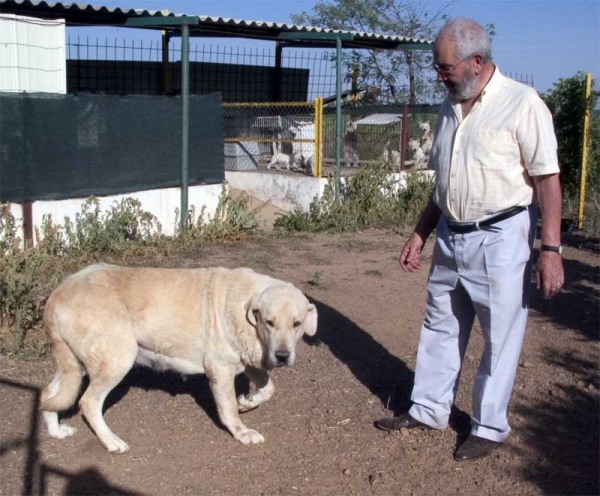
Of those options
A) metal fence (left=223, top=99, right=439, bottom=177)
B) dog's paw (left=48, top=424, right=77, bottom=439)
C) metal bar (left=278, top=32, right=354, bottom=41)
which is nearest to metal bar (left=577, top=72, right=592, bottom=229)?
metal fence (left=223, top=99, right=439, bottom=177)

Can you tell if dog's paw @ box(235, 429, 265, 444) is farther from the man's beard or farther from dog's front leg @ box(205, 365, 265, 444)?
the man's beard

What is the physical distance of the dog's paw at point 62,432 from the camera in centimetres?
453

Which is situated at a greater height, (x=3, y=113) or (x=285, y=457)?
(x=3, y=113)

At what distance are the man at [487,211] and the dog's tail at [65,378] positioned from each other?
1.93m

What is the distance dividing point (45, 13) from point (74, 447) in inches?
311

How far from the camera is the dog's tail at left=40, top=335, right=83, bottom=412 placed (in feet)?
14.4

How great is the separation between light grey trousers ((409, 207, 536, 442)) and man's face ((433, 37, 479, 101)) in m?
0.66

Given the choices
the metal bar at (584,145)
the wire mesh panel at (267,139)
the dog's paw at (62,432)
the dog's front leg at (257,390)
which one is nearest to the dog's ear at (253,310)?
the dog's front leg at (257,390)

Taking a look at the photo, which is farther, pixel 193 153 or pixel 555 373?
pixel 193 153

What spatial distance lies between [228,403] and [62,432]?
928 millimetres

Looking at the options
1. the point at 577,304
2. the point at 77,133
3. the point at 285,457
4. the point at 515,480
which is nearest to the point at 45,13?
the point at 77,133

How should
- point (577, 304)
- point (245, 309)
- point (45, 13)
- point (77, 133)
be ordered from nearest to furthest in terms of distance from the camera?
point (245, 309) < point (577, 304) < point (77, 133) < point (45, 13)

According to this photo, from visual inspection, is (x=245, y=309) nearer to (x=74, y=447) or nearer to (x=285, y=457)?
(x=285, y=457)

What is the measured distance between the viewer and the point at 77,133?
945 centimetres
